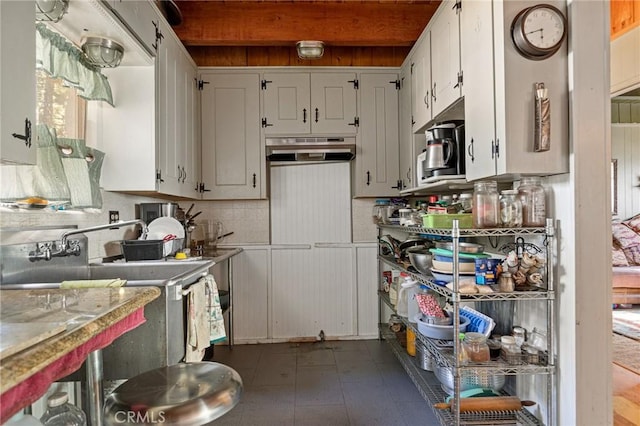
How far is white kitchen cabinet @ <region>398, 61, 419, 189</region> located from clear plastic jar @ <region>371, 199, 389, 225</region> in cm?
25

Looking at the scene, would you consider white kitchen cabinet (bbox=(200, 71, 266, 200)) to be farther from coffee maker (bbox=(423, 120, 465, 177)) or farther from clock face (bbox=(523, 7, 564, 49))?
clock face (bbox=(523, 7, 564, 49))

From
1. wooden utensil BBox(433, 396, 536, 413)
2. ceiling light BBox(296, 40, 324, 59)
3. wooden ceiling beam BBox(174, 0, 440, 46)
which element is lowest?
wooden utensil BBox(433, 396, 536, 413)

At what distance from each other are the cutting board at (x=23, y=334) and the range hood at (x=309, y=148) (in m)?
2.57

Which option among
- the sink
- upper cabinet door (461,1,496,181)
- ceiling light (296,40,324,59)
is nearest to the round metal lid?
the sink

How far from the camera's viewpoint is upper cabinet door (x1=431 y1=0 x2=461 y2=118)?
2086 millimetres

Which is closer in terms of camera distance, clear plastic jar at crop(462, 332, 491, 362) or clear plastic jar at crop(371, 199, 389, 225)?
clear plastic jar at crop(462, 332, 491, 362)

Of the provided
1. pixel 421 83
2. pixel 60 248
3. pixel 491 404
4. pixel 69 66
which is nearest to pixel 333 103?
pixel 421 83

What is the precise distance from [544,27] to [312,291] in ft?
8.97

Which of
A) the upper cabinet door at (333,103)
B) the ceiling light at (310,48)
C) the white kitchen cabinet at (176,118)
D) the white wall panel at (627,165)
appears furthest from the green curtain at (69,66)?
the white wall panel at (627,165)

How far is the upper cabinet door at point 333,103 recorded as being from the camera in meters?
3.30

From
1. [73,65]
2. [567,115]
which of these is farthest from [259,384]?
[567,115]

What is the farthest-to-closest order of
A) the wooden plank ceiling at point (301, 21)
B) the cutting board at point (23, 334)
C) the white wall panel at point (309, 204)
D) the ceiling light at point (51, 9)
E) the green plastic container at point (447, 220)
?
the white wall panel at point (309, 204) < the wooden plank ceiling at point (301, 21) < the green plastic container at point (447, 220) < the ceiling light at point (51, 9) < the cutting board at point (23, 334)

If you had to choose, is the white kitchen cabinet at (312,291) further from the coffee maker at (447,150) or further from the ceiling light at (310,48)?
the ceiling light at (310,48)

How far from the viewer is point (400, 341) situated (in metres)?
2.96
